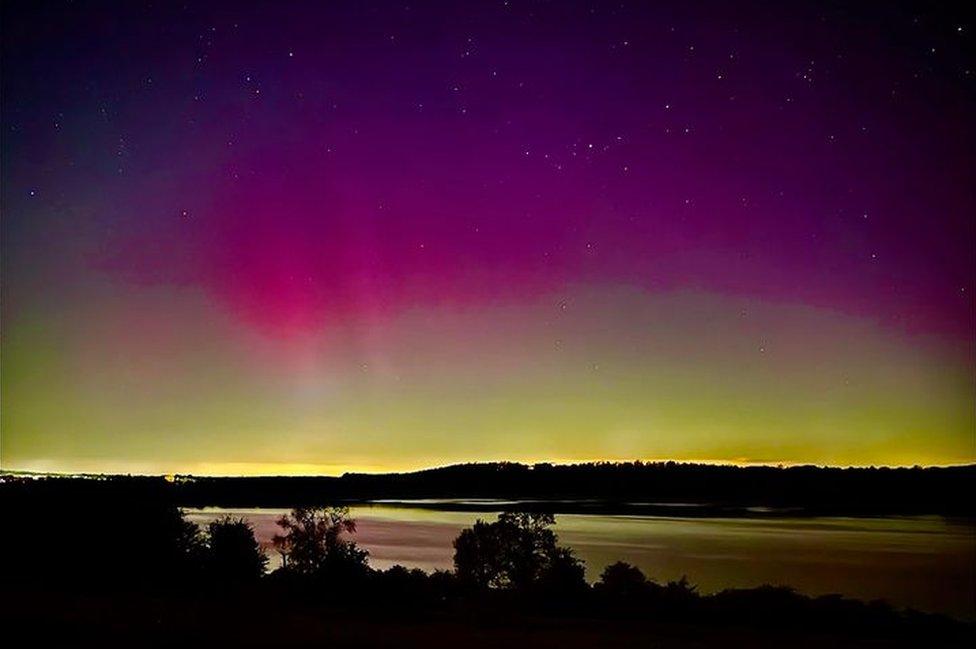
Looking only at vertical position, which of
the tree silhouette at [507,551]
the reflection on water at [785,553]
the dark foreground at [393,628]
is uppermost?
the dark foreground at [393,628]

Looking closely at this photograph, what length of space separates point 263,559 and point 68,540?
8.26m

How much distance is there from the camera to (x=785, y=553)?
346 ft

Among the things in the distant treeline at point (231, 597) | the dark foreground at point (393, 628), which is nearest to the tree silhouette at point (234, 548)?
the distant treeline at point (231, 597)

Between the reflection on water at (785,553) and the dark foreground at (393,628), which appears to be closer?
the dark foreground at (393,628)

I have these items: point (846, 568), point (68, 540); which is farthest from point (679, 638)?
point (846, 568)

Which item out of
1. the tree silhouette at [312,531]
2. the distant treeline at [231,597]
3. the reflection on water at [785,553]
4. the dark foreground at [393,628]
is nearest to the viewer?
the dark foreground at [393,628]

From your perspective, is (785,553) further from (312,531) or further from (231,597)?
(231,597)

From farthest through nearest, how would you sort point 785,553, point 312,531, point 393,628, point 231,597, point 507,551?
point 785,553
point 312,531
point 507,551
point 231,597
point 393,628

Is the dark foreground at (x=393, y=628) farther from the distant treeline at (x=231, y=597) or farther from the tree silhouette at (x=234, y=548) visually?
the tree silhouette at (x=234, y=548)

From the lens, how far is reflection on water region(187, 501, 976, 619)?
7962 cm

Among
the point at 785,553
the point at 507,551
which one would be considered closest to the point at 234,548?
the point at 507,551

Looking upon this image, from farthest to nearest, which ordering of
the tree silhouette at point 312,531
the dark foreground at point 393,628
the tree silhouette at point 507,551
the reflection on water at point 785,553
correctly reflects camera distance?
the reflection on water at point 785,553, the tree silhouette at point 312,531, the tree silhouette at point 507,551, the dark foreground at point 393,628

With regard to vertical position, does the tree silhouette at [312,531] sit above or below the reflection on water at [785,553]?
above

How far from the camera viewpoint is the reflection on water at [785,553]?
79.6 meters
